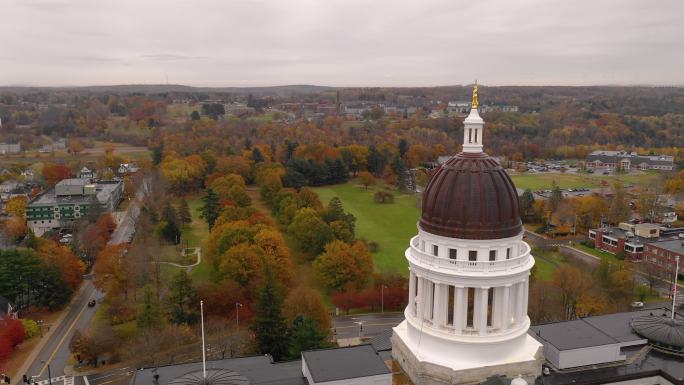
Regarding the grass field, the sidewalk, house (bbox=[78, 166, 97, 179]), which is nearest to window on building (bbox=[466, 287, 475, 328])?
the sidewalk

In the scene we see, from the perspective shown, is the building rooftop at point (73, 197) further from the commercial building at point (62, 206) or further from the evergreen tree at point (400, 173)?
the evergreen tree at point (400, 173)

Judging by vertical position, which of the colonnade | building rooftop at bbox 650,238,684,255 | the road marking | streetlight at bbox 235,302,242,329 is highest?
the colonnade

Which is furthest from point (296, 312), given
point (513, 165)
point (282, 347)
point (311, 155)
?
point (513, 165)

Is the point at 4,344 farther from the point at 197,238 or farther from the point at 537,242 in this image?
the point at 537,242

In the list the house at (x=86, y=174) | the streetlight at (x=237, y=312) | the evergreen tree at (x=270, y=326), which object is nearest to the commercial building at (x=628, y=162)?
the streetlight at (x=237, y=312)

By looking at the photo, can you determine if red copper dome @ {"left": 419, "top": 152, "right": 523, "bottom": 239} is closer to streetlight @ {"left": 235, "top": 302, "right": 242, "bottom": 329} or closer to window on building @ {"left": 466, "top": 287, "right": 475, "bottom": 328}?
window on building @ {"left": 466, "top": 287, "right": 475, "bottom": 328}

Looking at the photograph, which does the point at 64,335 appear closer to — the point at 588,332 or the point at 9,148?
the point at 588,332
